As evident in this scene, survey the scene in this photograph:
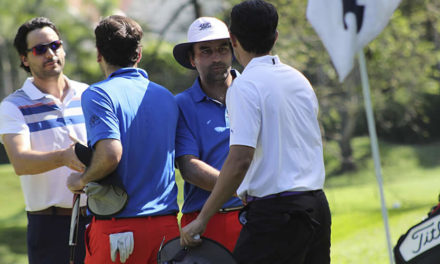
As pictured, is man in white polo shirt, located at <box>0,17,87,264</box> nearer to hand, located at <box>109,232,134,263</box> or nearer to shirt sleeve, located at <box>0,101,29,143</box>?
shirt sleeve, located at <box>0,101,29,143</box>

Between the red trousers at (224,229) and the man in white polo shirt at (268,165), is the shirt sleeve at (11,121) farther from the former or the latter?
the man in white polo shirt at (268,165)

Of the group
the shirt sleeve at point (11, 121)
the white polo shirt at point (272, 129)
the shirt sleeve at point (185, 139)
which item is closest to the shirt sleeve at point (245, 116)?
the white polo shirt at point (272, 129)

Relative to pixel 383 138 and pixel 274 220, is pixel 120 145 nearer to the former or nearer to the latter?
pixel 274 220

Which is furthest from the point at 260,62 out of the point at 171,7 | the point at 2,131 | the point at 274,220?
the point at 171,7

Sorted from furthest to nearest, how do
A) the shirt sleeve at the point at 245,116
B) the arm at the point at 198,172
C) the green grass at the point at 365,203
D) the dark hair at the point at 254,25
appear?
Answer: the green grass at the point at 365,203, the arm at the point at 198,172, the dark hair at the point at 254,25, the shirt sleeve at the point at 245,116

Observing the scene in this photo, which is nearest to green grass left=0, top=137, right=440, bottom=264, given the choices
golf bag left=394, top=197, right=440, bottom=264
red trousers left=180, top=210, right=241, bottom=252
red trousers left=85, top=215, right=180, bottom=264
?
red trousers left=180, top=210, right=241, bottom=252

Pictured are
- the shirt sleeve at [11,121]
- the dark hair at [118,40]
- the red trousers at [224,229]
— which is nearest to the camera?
the dark hair at [118,40]

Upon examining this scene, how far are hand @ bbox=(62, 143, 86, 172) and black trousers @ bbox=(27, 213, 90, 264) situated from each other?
0.58 m

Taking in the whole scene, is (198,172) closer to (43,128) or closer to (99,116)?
(99,116)

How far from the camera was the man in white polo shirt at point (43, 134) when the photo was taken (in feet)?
13.6

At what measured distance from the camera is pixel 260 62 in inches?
122

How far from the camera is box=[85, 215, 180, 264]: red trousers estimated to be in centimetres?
335

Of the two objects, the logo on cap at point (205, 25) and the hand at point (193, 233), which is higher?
the logo on cap at point (205, 25)

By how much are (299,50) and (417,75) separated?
311 centimetres
